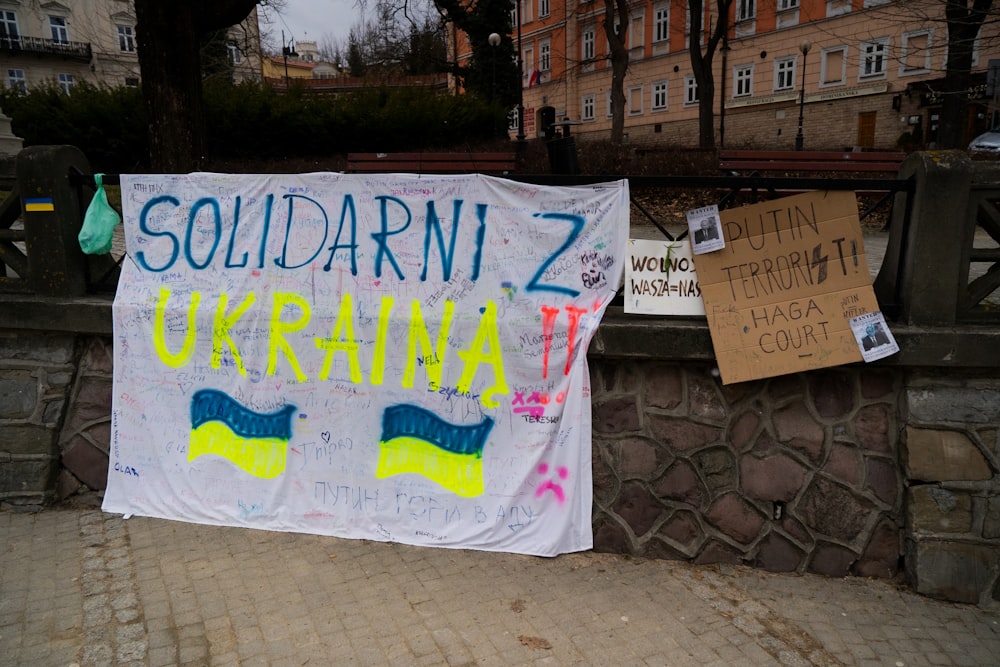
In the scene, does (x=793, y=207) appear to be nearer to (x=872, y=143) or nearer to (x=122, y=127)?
(x=122, y=127)

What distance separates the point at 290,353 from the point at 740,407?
8.64 ft

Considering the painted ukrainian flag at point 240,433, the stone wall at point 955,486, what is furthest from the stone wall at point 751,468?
the painted ukrainian flag at point 240,433

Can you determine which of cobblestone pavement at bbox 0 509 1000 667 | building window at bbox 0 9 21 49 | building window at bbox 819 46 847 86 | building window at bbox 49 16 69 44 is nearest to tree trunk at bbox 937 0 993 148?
cobblestone pavement at bbox 0 509 1000 667

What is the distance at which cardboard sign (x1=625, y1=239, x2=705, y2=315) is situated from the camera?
4.04 meters

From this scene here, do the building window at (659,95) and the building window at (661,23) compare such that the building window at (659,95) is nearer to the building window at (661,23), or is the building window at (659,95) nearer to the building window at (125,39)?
the building window at (661,23)

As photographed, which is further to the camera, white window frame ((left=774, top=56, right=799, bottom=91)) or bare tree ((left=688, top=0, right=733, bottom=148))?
white window frame ((left=774, top=56, right=799, bottom=91))

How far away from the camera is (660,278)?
4062 millimetres

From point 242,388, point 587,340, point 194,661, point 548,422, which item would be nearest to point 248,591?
point 194,661

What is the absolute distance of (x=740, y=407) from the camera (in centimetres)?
400

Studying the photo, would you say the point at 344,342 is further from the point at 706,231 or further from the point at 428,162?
the point at 428,162

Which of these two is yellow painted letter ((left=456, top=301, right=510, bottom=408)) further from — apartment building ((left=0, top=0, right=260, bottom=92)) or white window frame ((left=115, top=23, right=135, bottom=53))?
white window frame ((left=115, top=23, right=135, bottom=53))

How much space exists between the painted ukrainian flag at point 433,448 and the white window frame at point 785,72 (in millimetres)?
36952

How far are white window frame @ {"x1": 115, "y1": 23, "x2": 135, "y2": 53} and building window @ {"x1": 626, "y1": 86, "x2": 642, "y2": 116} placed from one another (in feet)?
110

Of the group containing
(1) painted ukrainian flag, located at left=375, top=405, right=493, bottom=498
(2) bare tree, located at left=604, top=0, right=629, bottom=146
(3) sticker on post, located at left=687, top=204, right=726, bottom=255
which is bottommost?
(1) painted ukrainian flag, located at left=375, top=405, right=493, bottom=498
